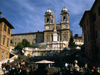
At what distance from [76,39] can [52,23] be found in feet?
73.6

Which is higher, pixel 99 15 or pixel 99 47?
pixel 99 15

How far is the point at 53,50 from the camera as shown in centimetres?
5522

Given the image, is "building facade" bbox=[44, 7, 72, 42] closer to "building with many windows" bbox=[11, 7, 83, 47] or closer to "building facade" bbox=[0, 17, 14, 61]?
"building with many windows" bbox=[11, 7, 83, 47]

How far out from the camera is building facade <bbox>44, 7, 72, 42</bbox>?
96294 mm

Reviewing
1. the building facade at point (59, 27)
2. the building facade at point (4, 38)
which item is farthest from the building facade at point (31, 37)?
the building facade at point (4, 38)

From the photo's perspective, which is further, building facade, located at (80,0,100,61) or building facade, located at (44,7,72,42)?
building facade, located at (44,7,72,42)

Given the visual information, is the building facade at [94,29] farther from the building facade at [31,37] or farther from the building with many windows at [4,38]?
the building facade at [31,37]

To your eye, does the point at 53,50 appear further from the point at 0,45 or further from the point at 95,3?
the point at 95,3

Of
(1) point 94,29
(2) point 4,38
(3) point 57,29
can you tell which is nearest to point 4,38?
(2) point 4,38

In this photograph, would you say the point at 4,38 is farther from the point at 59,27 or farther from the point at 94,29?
the point at 59,27

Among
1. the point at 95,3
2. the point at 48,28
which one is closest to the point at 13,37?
the point at 48,28

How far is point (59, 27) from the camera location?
10250cm

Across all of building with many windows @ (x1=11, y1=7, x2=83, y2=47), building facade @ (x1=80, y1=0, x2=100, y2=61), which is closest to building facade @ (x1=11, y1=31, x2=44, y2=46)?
building with many windows @ (x1=11, y1=7, x2=83, y2=47)

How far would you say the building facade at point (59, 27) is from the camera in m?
96.3
